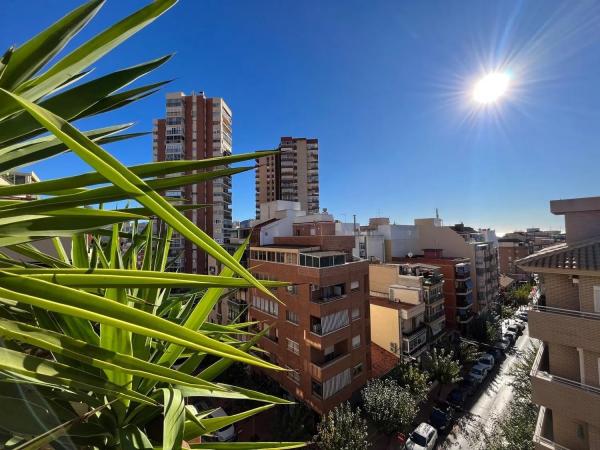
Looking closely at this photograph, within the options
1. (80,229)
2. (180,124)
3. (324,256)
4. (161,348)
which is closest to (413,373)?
(324,256)

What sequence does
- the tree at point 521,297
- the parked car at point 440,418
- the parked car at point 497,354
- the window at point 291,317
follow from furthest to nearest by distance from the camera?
1. the tree at point 521,297
2. the parked car at point 497,354
3. the window at point 291,317
4. the parked car at point 440,418

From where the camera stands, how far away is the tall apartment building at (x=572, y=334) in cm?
614

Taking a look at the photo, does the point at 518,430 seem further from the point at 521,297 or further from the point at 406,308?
the point at 521,297

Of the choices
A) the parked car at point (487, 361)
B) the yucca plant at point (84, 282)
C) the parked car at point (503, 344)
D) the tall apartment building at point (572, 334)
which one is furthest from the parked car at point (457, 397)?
the yucca plant at point (84, 282)

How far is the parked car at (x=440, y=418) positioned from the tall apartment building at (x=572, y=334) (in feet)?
26.1

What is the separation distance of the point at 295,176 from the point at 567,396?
49359 mm

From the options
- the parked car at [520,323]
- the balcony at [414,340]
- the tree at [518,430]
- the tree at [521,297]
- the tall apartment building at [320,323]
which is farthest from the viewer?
the tree at [521,297]

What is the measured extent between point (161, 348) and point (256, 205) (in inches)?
2254

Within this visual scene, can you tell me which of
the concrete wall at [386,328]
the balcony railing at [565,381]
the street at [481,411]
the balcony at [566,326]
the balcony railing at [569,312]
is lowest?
the street at [481,411]

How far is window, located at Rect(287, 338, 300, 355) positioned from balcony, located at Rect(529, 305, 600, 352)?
992 cm

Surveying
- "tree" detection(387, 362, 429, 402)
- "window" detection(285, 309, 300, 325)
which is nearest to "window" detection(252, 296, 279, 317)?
"window" detection(285, 309, 300, 325)

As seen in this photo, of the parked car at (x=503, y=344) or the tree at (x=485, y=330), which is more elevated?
the tree at (x=485, y=330)

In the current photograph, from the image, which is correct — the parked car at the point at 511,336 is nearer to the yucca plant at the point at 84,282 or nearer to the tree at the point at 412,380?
the tree at the point at 412,380

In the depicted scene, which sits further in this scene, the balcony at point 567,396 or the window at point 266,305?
the window at point 266,305
